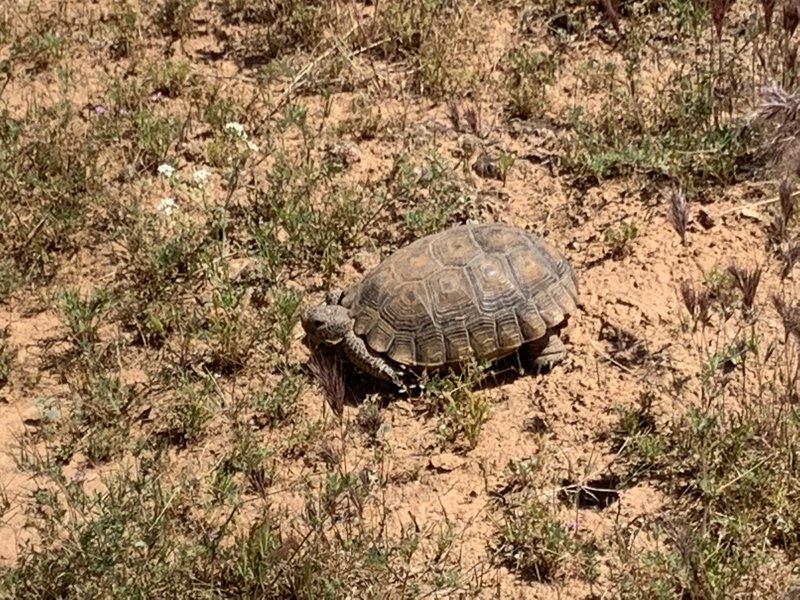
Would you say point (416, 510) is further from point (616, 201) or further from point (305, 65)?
point (305, 65)

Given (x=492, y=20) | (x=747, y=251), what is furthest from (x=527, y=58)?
(x=747, y=251)

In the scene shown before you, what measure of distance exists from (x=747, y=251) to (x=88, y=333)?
13.3ft

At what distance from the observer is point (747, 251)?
20.6 feet

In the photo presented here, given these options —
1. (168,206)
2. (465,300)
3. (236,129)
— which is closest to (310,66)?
(236,129)

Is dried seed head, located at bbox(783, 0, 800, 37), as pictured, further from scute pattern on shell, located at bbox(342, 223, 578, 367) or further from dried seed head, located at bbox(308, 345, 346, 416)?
dried seed head, located at bbox(308, 345, 346, 416)

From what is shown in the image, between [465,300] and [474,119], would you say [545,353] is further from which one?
[474,119]

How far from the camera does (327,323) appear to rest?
5875 millimetres

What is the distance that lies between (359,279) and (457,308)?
1075 mm

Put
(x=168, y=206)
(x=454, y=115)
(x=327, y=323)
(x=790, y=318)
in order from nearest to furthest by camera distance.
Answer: (x=790, y=318)
(x=327, y=323)
(x=168, y=206)
(x=454, y=115)

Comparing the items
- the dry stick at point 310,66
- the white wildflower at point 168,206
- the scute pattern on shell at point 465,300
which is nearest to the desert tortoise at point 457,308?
the scute pattern on shell at point 465,300

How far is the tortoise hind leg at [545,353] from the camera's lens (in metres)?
5.86

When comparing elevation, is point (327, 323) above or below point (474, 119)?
below

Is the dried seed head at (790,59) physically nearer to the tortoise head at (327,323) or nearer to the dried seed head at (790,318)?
the dried seed head at (790,318)

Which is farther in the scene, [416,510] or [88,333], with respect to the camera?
[88,333]
